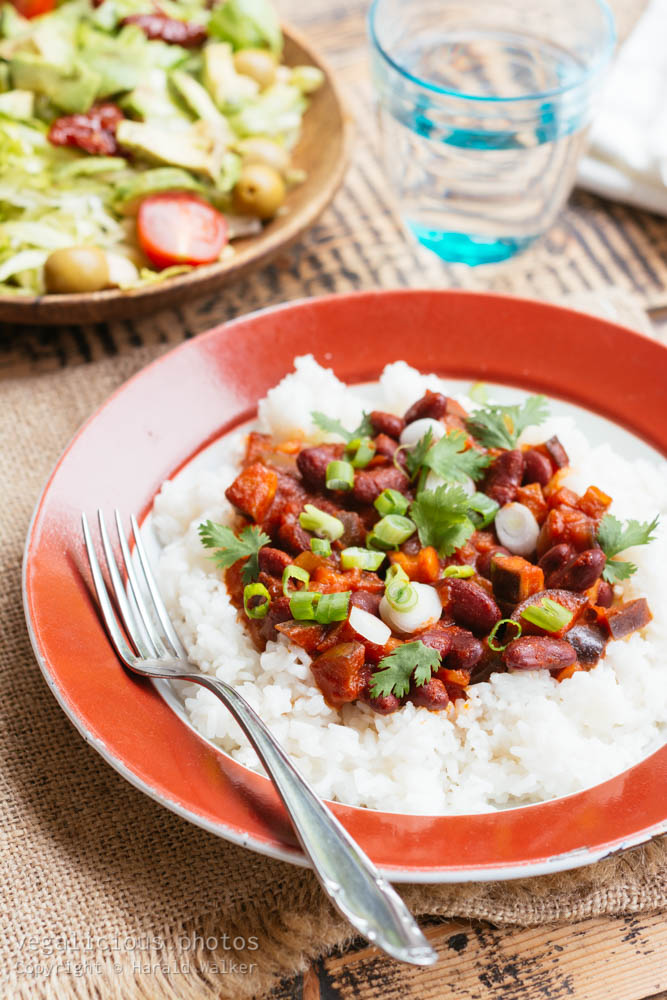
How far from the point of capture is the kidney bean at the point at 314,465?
3.54 m

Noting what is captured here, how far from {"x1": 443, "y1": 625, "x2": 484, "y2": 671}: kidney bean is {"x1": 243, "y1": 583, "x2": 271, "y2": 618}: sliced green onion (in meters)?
0.63

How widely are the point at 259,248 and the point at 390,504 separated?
189 centimetres

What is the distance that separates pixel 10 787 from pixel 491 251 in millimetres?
3731

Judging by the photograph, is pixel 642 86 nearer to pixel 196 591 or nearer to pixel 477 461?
pixel 477 461

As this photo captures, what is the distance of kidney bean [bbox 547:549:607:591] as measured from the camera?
10.3 ft

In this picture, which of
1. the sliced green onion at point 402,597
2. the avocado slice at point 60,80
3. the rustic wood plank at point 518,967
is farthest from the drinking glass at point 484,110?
the rustic wood plank at point 518,967

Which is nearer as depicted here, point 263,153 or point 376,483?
point 376,483

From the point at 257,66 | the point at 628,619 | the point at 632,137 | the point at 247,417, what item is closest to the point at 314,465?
the point at 247,417

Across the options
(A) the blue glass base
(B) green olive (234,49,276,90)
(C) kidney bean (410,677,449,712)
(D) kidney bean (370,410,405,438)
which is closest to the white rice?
(C) kidney bean (410,677,449,712)

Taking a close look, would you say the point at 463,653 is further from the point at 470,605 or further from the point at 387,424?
the point at 387,424

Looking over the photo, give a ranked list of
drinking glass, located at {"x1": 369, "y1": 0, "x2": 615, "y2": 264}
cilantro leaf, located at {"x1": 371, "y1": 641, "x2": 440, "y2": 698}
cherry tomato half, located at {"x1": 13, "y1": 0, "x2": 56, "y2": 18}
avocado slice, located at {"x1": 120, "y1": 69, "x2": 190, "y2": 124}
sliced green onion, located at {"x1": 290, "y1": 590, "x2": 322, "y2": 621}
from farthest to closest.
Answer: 1. cherry tomato half, located at {"x1": 13, "y1": 0, "x2": 56, "y2": 18}
2. avocado slice, located at {"x1": 120, "y1": 69, "x2": 190, "y2": 124}
3. drinking glass, located at {"x1": 369, "y1": 0, "x2": 615, "y2": 264}
4. sliced green onion, located at {"x1": 290, "y1": 590, "x2": 322, "y2": 621}
5. cilantro leaf, located at {"x1": 371, "y1": 641, "x2": 440, "y2": 698}

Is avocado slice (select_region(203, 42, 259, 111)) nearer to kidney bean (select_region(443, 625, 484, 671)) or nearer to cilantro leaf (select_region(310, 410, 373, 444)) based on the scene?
cilantro leaf (select_region(310, 410, 373, 444))

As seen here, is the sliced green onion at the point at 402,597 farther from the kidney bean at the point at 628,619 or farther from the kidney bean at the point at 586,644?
the kidney bean at the point at 628,619

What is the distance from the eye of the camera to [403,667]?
9.81 ft
